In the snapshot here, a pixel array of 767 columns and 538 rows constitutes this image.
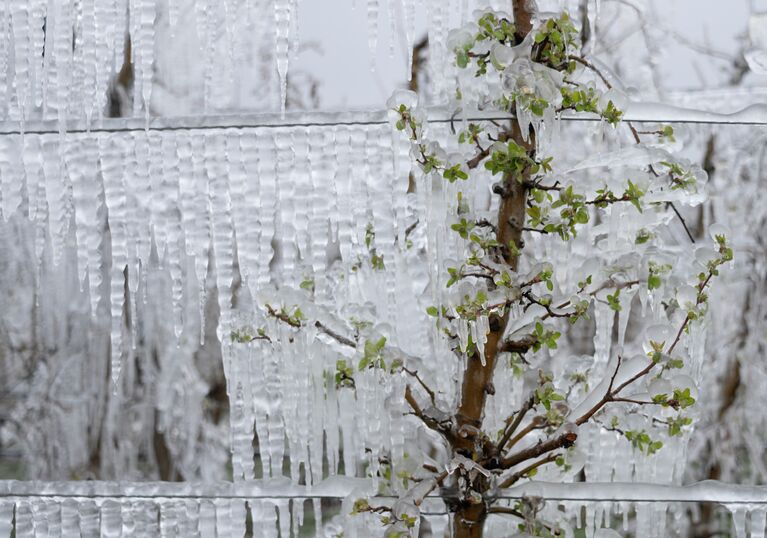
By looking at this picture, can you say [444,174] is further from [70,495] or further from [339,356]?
[70,495]

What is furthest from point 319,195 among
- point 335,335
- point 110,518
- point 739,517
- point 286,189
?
point 739,517

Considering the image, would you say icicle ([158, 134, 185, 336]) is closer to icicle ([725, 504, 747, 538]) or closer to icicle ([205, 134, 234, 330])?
icicle ([205, 134, 234, 330])

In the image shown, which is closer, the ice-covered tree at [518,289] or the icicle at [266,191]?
the ice-covered tree at [518,289]

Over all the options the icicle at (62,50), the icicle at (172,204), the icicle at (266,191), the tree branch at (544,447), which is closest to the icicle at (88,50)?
the icicle at (62,50)

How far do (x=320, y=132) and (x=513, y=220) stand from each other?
273mm

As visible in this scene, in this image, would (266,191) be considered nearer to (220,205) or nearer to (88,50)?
(220,205)

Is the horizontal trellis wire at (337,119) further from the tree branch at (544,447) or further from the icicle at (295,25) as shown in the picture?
the tree branch at (544,447)

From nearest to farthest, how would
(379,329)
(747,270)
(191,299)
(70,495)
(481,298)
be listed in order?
(481,298) < (379,329) < (70,495) < (747,270) < (191,299)

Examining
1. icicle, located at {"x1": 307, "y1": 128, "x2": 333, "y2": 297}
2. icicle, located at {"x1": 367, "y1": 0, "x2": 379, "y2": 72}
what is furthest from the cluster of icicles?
icicle, located at {"x1": 367, "y1": 0, "x2": 379, "y2": 72}

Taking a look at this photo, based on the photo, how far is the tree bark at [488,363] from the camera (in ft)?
3.68

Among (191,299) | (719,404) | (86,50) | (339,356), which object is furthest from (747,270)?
(86,50)

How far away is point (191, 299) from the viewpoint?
3154 millimetres

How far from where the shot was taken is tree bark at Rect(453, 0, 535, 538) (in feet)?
3.68

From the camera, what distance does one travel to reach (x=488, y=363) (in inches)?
45.4
